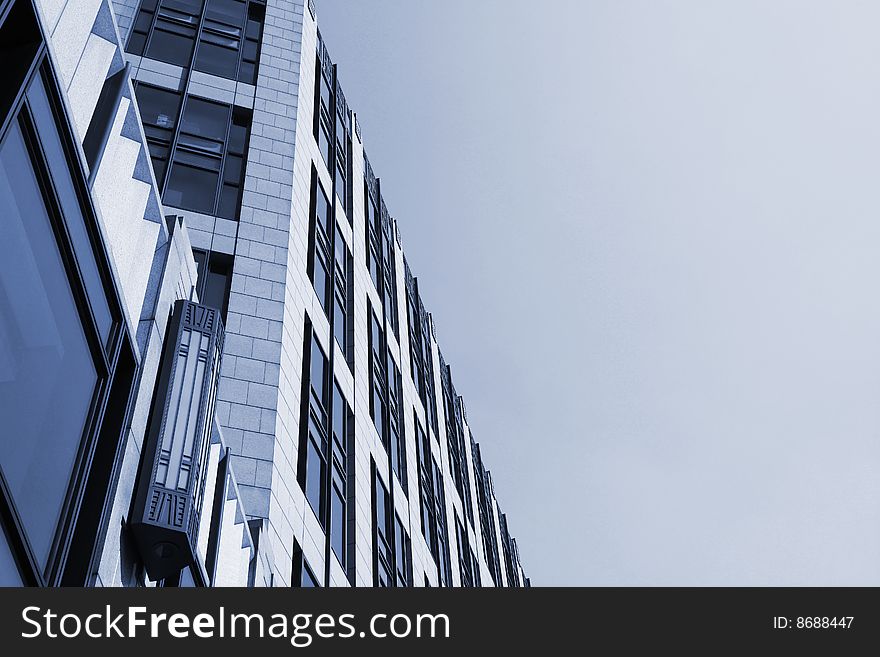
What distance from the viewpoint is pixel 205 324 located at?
11734 mm

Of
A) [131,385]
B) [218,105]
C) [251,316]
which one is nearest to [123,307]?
[131,385]

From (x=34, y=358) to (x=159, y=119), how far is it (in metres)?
20.7

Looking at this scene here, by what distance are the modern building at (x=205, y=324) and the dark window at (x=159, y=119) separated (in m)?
0.07

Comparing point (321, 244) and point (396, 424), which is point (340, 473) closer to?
point (321, 244)

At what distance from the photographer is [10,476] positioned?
6922 mm

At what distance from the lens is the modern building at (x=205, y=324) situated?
7.65 meters

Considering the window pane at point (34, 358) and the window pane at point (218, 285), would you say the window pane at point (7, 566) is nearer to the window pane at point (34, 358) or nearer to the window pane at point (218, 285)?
the window pane at point (34, 358)

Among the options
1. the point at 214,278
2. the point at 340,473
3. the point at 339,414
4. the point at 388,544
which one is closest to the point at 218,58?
the point at 214,278

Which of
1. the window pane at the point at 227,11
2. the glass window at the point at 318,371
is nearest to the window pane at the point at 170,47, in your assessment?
the window pane at the point at 227,11

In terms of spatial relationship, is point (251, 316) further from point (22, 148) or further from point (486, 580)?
point (486, 580)

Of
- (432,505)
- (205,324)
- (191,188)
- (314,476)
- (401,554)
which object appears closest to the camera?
(205,324)

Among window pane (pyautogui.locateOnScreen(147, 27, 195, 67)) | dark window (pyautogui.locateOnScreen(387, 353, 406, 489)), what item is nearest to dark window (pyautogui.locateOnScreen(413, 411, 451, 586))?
dark window (pyautogui.locateOnScreen(387, 353, 406, 489))
